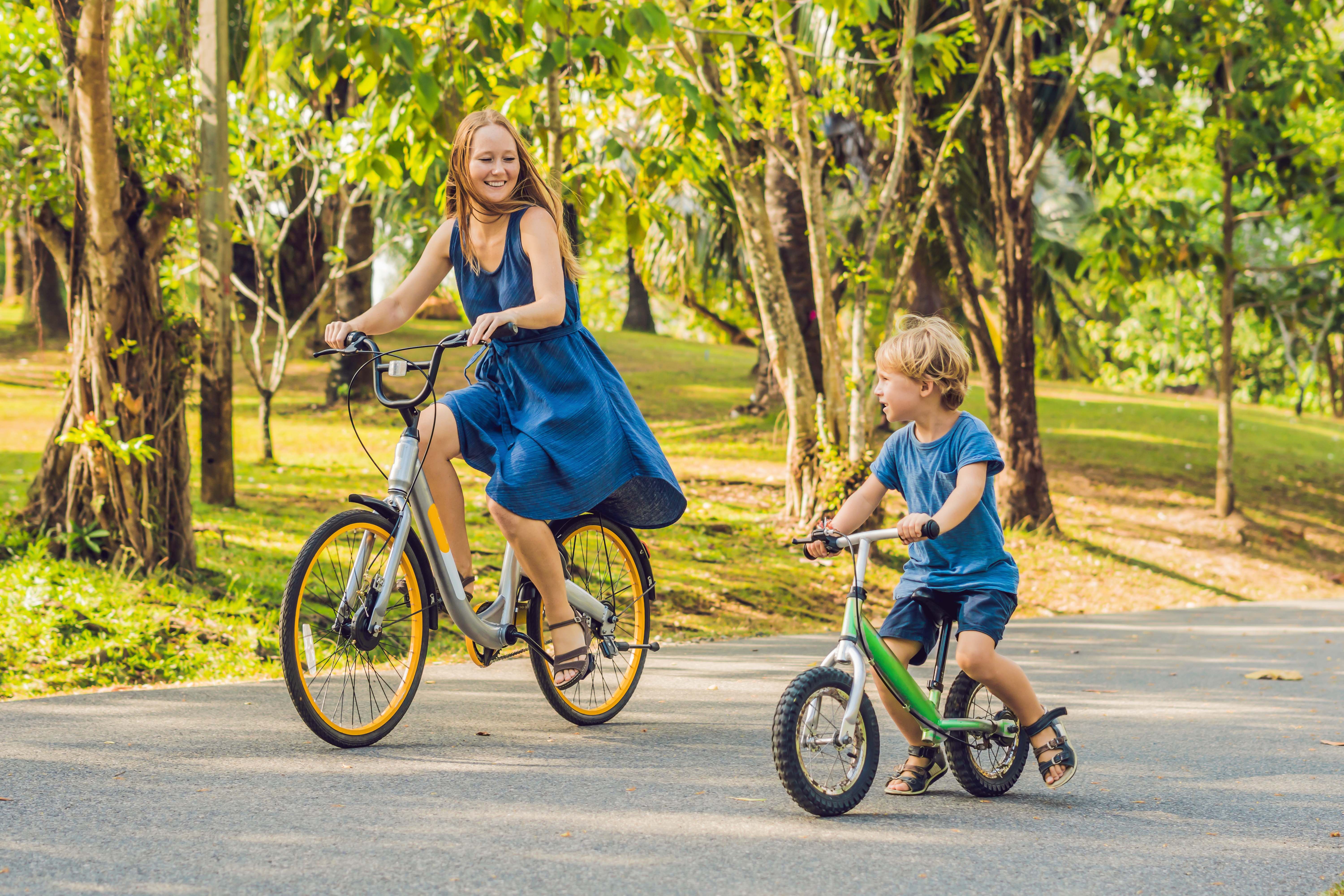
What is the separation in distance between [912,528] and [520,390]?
1686mm

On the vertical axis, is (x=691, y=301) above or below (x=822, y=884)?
above

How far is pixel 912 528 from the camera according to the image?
134 inches

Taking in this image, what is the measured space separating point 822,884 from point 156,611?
4340 millimetres

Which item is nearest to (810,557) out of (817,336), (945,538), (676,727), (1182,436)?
(945,538)

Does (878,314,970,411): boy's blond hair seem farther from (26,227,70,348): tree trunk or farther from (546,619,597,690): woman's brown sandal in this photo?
(26,227,70,348): tree trunk

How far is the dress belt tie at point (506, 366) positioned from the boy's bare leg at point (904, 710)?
4.93 ft

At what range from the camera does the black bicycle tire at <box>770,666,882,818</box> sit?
3387mm

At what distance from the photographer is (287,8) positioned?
9.04 meters

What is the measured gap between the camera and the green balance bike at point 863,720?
345cm

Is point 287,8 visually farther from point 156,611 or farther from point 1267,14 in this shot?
point 1267,14

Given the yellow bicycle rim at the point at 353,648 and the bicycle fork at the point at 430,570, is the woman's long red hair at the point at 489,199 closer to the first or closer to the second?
the bicycle fork at the point at 430,570

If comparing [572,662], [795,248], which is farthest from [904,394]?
[795,248]

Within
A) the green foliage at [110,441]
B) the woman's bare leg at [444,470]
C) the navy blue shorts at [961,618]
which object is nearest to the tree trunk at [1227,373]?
the navy blue shorts at [961,618]

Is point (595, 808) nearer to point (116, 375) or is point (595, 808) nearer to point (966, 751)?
point (966, 751)
